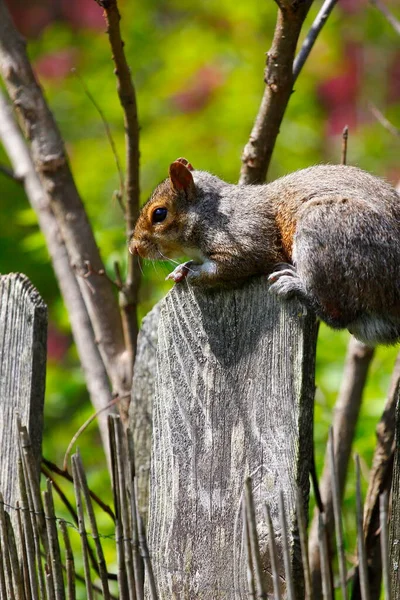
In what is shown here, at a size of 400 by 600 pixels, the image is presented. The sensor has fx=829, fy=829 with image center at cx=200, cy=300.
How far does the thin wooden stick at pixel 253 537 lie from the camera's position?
157 cm

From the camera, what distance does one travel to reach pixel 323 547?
4.91ft

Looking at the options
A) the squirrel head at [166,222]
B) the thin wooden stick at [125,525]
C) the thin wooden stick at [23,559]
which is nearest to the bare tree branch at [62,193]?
the squirrel head at [166,222]

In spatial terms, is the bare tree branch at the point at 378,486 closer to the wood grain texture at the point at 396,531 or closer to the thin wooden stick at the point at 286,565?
the wood grain texture at the point at 396,531

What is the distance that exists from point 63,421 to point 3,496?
126 inches

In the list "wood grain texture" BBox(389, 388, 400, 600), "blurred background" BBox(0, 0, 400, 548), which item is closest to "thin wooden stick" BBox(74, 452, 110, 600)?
"wood grain texture" BBox(389, 388, 400, 600)

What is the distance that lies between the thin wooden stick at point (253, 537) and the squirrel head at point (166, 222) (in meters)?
1.23

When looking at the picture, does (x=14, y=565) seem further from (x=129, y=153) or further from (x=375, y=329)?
(x=129, y=153)

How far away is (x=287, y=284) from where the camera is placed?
1.95m

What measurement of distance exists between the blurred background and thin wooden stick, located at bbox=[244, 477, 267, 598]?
296 cm

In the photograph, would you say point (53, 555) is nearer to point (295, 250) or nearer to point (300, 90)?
point (295, 250)

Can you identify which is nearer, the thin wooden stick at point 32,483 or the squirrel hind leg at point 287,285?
the squirrel hind leg at point 287,285

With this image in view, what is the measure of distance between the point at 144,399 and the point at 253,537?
39.7 inches

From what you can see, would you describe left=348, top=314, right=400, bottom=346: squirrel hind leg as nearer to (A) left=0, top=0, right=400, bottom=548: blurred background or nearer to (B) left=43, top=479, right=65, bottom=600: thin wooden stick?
→ (B) left=43, top=479, right=65, bottom=600: thin wooden stick

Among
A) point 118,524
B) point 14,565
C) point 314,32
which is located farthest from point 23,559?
point 314,32
